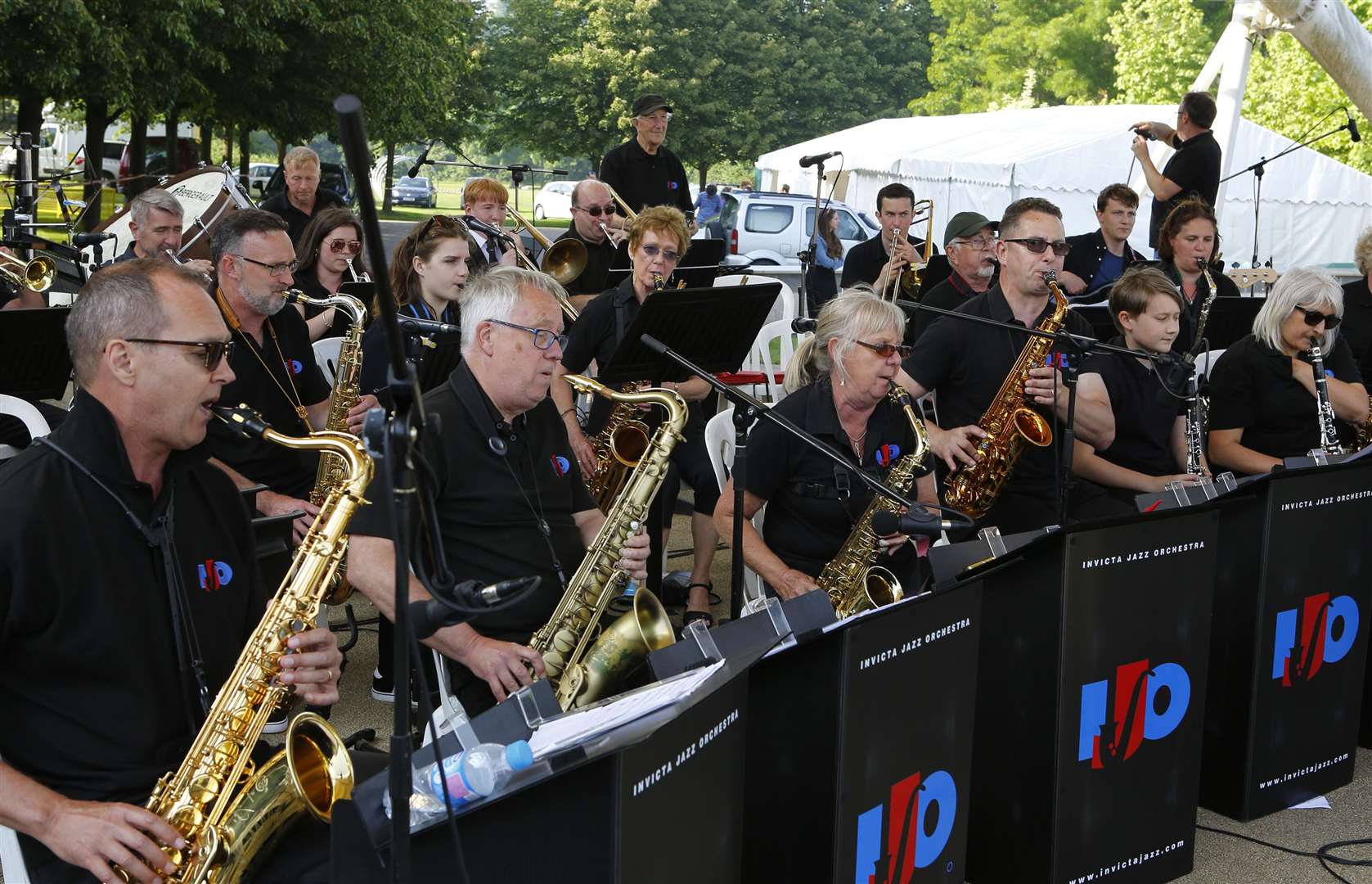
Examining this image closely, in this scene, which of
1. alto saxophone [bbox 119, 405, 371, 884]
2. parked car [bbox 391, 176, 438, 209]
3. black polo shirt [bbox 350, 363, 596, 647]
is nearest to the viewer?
alto saxophone [bbox 119, 405, 371, 884]

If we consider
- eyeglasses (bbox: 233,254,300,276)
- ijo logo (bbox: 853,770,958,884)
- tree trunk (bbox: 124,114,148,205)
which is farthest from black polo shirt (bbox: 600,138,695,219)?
tree trunk (bbox: 124,114,148,205)

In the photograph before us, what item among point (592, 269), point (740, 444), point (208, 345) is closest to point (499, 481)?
point (740, 444)

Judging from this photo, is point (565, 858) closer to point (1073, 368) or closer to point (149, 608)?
point (149, 608)

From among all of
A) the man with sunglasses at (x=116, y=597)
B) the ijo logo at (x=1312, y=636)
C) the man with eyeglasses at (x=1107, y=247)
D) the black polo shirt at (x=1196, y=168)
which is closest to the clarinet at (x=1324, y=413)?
the ijo logo at (x=1312, y=636)

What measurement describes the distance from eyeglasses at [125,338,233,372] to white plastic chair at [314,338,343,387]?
10.9ft

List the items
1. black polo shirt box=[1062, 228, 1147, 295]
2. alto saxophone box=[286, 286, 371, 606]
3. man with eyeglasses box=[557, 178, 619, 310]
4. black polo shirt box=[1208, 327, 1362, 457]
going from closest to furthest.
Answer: alto saxophone box=[286, 286, 371, 606]
black polo shirt box=[1208, 327, 1362, 457]
black polo shirt box=[1062, 228, 1147, 295]
man with eyeglasses box=[557, 178, 619, 310]

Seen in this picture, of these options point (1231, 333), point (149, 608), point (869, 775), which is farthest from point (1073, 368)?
point (149, 608)

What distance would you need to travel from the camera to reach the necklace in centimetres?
500

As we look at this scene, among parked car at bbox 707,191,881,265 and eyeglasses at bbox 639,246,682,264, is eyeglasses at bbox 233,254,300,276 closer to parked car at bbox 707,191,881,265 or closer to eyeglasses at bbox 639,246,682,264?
eyeglasses at bbox 639,246,682,264

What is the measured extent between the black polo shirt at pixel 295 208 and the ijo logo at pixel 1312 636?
255 inches

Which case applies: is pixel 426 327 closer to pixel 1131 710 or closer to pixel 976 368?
pixel 976 368

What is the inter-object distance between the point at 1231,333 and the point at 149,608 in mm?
5777

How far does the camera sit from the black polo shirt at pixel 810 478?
172 inches

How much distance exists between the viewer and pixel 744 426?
3900 mm
